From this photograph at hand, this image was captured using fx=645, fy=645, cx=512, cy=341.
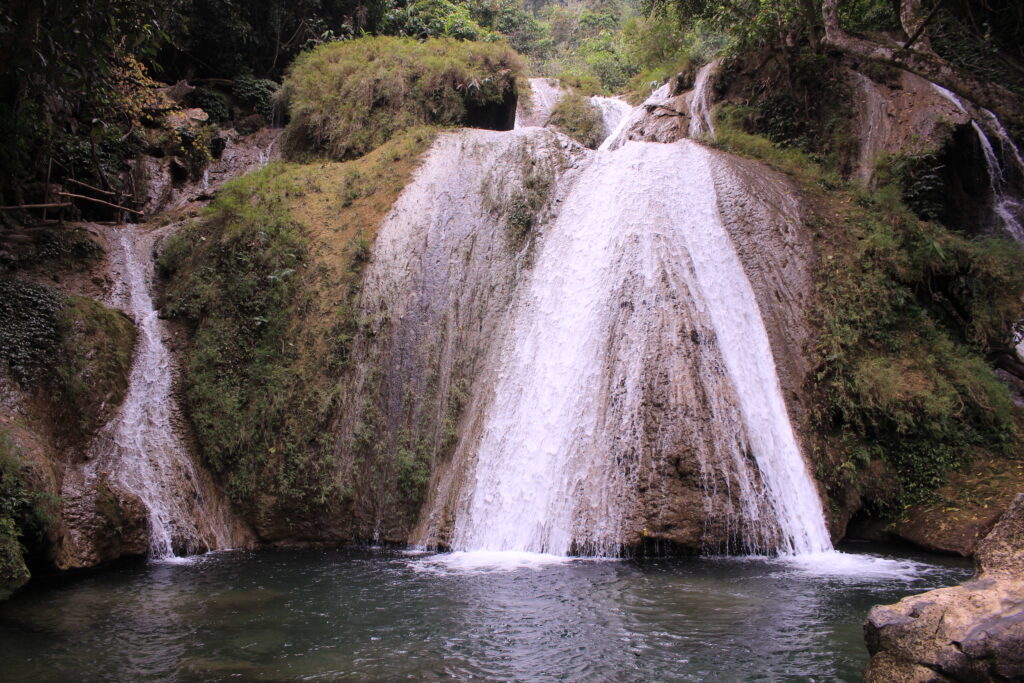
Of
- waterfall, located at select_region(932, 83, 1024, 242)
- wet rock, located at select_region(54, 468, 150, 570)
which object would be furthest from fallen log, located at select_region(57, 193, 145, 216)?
waterfall, located at select_region(932, 83, 1024, 242)

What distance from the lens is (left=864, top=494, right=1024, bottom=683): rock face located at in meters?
3.55

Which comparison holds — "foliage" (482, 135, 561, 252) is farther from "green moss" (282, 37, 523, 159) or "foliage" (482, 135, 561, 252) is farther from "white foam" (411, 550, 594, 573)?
"white foam" (411, 550, 594, 573)

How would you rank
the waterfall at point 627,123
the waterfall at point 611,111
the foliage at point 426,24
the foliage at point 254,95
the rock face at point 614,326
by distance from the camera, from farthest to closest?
the foliage at point 426,24, the foliage at point 254,95, the waterfall at point 611,111, the waterfall at point 627,123, the rock face at point 614,326

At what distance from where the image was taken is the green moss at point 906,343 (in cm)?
965

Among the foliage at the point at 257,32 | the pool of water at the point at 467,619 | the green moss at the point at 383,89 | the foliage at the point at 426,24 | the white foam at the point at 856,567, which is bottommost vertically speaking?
the pool of water at the point at 467,619

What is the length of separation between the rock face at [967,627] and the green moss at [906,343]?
5.19 m

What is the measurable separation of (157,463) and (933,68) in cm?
1217

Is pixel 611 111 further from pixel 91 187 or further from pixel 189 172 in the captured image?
pixel 91 187

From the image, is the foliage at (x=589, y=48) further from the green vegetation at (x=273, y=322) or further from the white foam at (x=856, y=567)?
the white foam at (x=856, y=567)

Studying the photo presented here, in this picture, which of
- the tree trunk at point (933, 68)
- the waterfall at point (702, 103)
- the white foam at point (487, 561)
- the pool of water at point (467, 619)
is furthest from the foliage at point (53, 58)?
the waterfall at point (702, 103)

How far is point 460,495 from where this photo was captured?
988 centimetres

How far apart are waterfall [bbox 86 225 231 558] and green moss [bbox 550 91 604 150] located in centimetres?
1250

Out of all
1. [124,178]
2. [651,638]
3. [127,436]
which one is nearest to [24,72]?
[127,436]

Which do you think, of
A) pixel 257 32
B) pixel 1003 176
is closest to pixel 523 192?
pixel 1003 176
